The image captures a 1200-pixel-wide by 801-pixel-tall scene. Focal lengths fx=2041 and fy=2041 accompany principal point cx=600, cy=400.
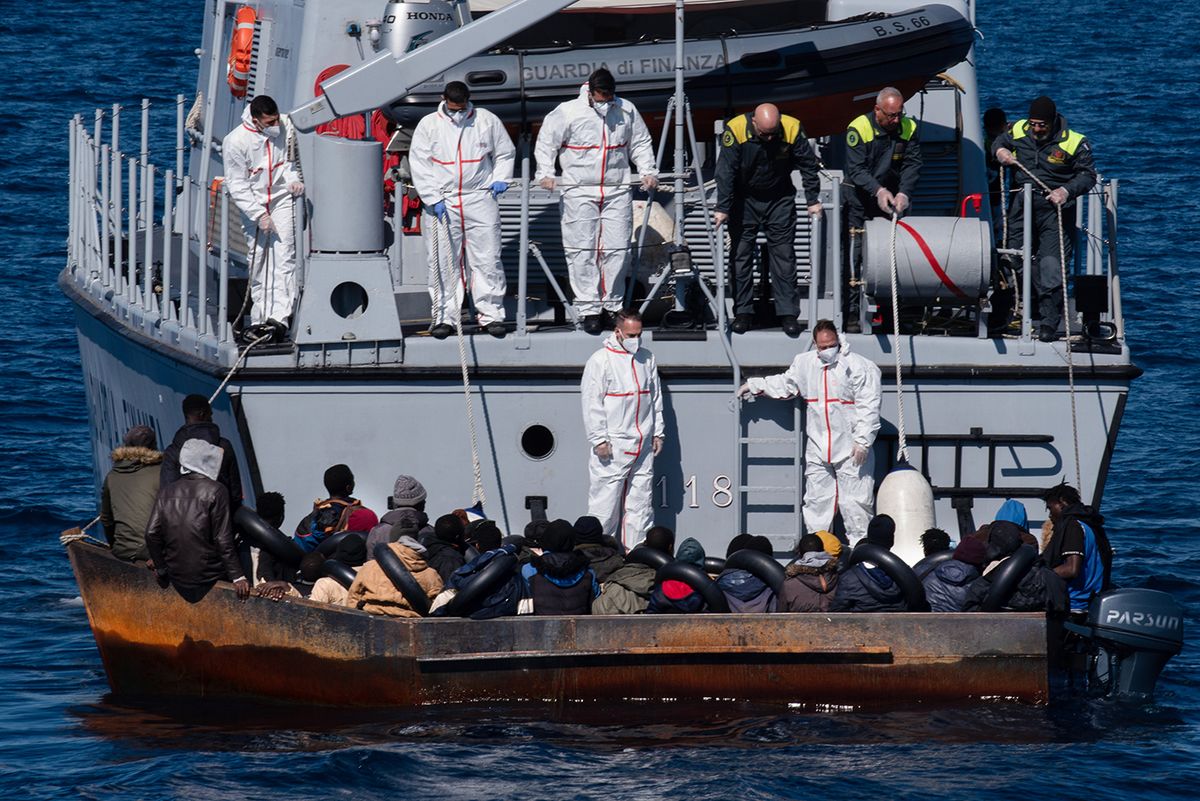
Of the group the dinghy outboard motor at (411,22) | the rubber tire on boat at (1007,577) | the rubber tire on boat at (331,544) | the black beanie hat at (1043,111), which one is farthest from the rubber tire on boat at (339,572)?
A: the black beanie hat at (1043,111)

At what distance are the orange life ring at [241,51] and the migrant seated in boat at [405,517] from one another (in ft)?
19.7

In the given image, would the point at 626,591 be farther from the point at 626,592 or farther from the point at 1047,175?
the point at 1047,175

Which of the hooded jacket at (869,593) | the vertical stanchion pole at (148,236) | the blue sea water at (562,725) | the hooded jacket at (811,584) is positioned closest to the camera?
the blue sea water at (562,725)

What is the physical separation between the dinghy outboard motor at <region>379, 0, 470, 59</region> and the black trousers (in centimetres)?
339

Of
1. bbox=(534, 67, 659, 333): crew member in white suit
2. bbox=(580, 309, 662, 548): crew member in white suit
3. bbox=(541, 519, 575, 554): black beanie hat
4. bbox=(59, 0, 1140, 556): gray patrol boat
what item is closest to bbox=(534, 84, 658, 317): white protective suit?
bbox=(534, 67, 659, 333): crew member in white suit

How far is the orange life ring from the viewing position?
56.7 feet

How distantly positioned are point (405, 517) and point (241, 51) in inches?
263

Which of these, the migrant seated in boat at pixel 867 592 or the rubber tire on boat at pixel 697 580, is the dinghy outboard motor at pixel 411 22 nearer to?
the rubber tire on boat at pixel 697 580

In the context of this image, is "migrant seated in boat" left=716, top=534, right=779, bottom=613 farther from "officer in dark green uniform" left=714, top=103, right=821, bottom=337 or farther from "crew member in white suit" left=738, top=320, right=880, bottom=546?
"officer in dark green uniform" left=714, top=103, right=821, bottom=337

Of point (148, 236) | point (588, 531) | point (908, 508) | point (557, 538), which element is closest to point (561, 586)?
point (557, 538)

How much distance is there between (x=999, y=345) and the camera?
12.7 meters

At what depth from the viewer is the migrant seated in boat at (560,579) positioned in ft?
37.6

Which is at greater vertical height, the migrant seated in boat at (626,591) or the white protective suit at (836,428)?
the white protective suit at (836,428)

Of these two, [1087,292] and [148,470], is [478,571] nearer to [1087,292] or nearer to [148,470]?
[148,470]
